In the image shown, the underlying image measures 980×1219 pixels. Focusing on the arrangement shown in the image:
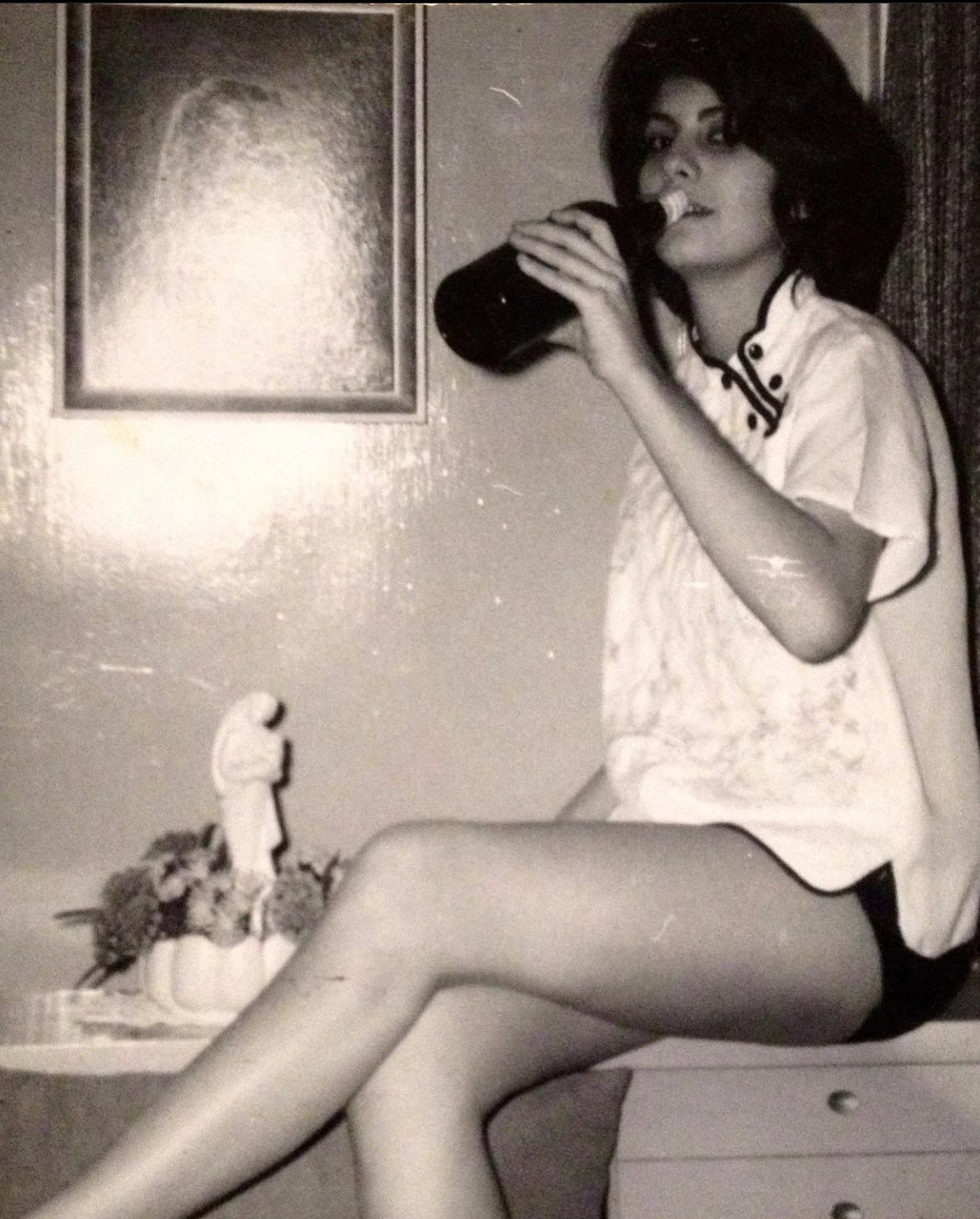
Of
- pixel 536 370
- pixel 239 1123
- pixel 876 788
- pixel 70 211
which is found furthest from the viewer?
pixel 536 370

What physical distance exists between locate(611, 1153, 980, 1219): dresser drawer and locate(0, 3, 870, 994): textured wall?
0.40 m

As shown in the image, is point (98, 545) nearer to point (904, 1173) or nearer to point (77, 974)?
point (77, 974)

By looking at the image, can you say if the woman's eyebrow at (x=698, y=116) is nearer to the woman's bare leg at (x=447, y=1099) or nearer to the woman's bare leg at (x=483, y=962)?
the woman's bare leg at (x=483, y=962)

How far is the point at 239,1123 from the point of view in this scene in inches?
25.3

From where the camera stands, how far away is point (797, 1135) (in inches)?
33.2

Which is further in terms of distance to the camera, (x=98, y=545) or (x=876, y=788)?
(x=98, y=545)

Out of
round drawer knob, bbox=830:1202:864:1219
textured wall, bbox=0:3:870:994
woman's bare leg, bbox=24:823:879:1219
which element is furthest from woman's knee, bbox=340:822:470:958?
textured wall, bbox=0:3:870:994

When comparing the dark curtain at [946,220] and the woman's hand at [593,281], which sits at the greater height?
the dark curtain at [946,220]

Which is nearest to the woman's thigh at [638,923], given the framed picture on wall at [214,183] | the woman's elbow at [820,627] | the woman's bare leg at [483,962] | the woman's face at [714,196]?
the woman's bare leg at [483,962]

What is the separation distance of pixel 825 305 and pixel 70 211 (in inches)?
25.4

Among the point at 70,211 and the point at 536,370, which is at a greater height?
the point at 70,211

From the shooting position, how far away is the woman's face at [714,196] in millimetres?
850

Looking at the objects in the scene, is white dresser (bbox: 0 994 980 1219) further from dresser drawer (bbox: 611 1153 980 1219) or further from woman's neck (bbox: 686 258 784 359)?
woman's neck (bbox: 686 258 784 359)

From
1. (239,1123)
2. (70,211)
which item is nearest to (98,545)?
(70,211)
